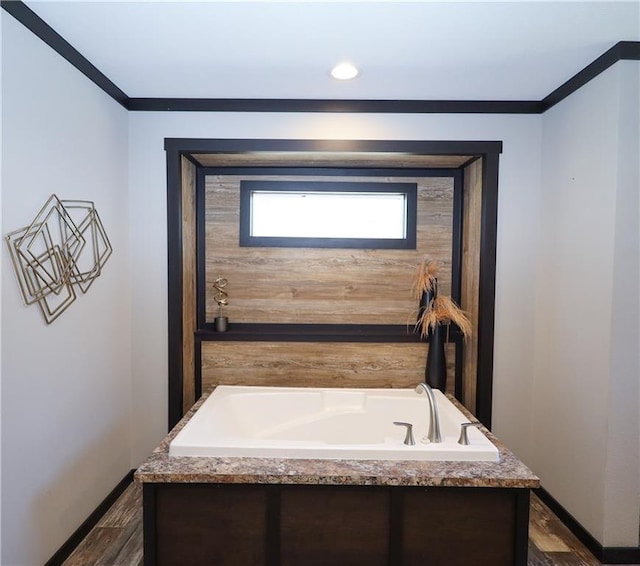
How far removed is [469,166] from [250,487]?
8.12 feet

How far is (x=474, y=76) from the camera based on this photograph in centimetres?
235

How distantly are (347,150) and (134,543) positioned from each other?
2.53 metres

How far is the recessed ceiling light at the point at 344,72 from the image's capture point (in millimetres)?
2215

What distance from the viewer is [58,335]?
2.05m

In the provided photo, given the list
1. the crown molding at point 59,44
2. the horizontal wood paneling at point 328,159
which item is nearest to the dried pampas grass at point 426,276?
the horizontal wood paneling at point 328,159

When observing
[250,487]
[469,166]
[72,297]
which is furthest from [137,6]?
[469,166]

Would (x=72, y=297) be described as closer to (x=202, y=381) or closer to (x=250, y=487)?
(x=202, y=381)

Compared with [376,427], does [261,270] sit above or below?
above

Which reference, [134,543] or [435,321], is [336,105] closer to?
[435,321]

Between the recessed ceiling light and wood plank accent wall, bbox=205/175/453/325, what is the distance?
897 mm

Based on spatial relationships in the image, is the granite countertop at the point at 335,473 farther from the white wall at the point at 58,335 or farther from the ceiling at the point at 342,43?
the ceiling at the point at 342,43

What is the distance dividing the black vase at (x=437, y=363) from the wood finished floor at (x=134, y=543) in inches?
36.2

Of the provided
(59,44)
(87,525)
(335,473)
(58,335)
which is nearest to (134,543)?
(87,525)

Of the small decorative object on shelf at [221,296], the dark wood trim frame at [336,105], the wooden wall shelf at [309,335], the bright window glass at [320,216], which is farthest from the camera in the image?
the bright window glass at [320,216]
